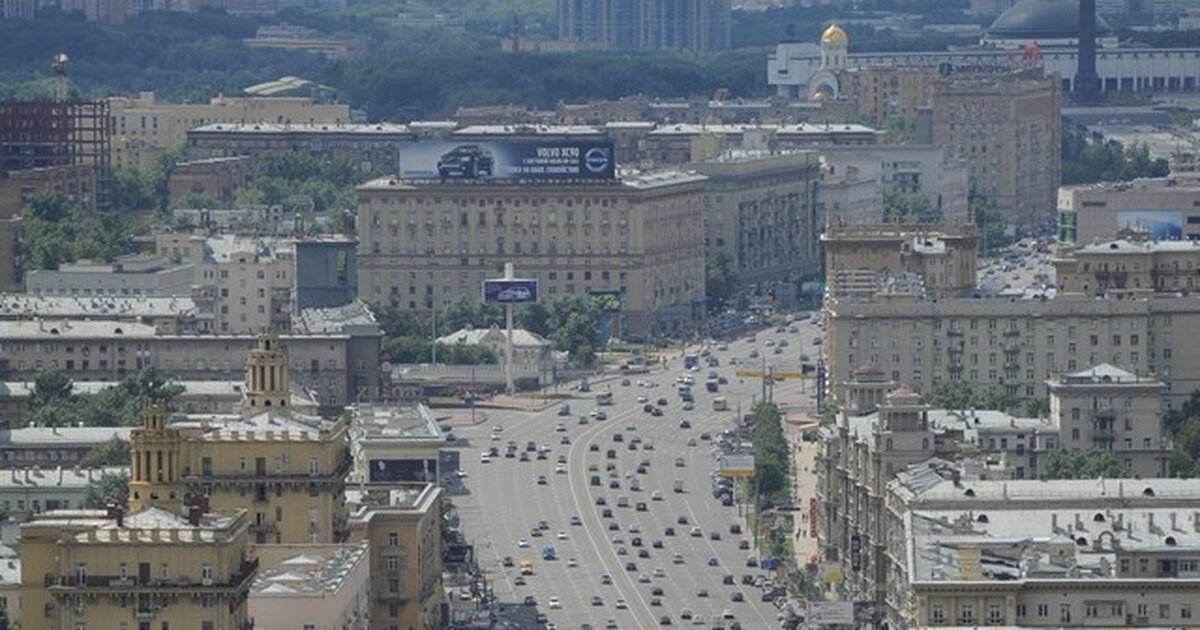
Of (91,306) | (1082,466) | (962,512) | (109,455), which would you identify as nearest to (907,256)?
(91,306)

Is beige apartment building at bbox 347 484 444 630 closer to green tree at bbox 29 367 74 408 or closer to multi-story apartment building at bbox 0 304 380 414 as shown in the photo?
green tree at bbox 29 367 74 408

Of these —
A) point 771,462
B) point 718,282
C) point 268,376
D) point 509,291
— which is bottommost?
point 718,282

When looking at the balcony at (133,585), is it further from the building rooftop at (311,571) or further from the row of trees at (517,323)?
the row of trees at (517,323)

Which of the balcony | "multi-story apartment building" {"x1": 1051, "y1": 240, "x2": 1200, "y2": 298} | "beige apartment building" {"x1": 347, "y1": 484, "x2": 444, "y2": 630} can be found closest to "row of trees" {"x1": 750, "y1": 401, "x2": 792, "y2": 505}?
"multi-story apartment building" {"x1": 1051, "y1": 240, "x2": 1200, "y2": 298}

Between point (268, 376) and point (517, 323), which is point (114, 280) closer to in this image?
point (517, 323)

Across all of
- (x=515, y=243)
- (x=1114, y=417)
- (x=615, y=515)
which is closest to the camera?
(x=1114, y=417)

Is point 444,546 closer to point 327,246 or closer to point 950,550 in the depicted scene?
point 950,550
